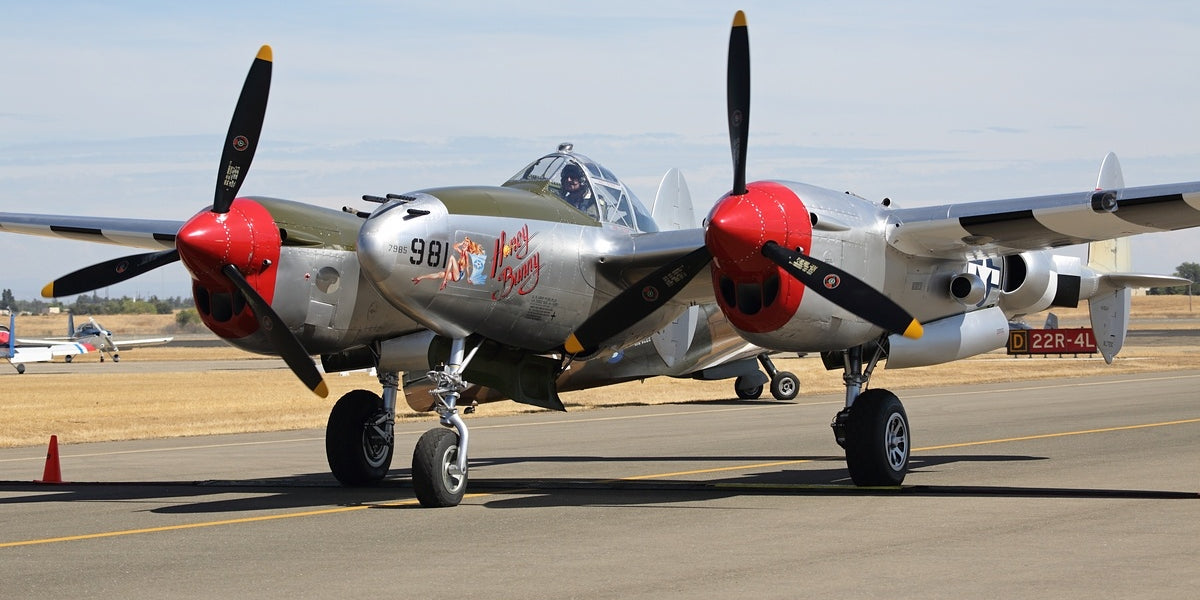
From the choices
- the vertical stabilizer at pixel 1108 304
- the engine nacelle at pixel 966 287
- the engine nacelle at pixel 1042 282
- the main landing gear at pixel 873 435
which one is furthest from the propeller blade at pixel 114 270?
the vertical stabilizer at pixel 1108 304

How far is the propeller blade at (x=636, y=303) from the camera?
15.1 m

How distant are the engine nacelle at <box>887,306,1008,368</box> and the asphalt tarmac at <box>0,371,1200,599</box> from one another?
1566mm

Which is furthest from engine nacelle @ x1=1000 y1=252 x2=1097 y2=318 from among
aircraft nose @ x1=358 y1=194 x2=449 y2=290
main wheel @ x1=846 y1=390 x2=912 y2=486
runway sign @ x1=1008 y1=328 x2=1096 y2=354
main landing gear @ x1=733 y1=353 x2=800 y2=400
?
runway sign @ x1=1008 y1=328 x2=1096 y2=354

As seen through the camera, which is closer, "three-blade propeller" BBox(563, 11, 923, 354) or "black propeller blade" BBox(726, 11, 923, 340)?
"black propeller blade" BBox(726, 11, 923, 340)

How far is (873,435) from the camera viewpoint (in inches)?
607

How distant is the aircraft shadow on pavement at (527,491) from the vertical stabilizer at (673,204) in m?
4.63

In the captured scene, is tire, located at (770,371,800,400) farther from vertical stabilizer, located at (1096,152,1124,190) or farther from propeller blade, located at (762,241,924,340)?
propeller blade, located at (762,241,924,340)

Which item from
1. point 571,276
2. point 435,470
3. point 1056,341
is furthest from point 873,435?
point 1056,341

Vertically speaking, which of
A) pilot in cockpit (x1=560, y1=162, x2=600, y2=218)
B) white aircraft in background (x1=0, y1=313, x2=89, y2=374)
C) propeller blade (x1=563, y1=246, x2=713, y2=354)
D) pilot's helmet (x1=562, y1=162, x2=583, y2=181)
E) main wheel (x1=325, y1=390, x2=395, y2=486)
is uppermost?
pilot's helmet (x1=562, y1=162, x2=583, y2=181)

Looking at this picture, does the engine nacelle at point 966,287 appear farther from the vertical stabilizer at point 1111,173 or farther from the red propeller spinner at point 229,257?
the red propeller spinner at point 229,257

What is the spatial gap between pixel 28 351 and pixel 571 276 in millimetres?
67212

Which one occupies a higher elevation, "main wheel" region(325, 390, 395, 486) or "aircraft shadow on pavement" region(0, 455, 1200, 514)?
"main wheel" region(325, 390, 395, 486)

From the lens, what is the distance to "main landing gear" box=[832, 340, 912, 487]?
50.6ft

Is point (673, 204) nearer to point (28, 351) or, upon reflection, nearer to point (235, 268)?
point (235, 268)
